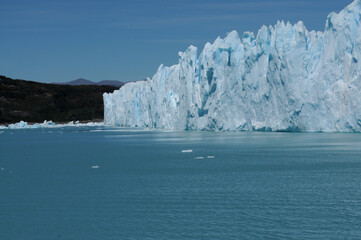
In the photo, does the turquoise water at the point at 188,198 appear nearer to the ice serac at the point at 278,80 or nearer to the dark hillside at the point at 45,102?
the ice serac at the point at 278,80

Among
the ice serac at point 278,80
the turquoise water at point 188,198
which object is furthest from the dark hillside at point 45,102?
the turquoise water at point 188,198

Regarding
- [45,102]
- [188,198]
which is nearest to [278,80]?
[188,198]

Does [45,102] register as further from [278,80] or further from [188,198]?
[188,198]

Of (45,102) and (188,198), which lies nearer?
(188,198)

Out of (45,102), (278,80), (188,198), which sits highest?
(45,102)

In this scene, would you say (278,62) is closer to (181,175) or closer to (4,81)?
(181,175)

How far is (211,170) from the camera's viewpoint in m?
18.7

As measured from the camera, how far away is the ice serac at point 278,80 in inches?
1328

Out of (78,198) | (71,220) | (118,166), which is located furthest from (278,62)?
(71,220)

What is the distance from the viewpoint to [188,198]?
13195mm

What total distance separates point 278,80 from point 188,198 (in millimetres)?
25281

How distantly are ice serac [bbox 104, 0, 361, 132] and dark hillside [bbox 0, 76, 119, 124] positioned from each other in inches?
2306

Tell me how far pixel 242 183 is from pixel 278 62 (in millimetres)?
23083

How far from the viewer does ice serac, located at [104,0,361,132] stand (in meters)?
33.7
